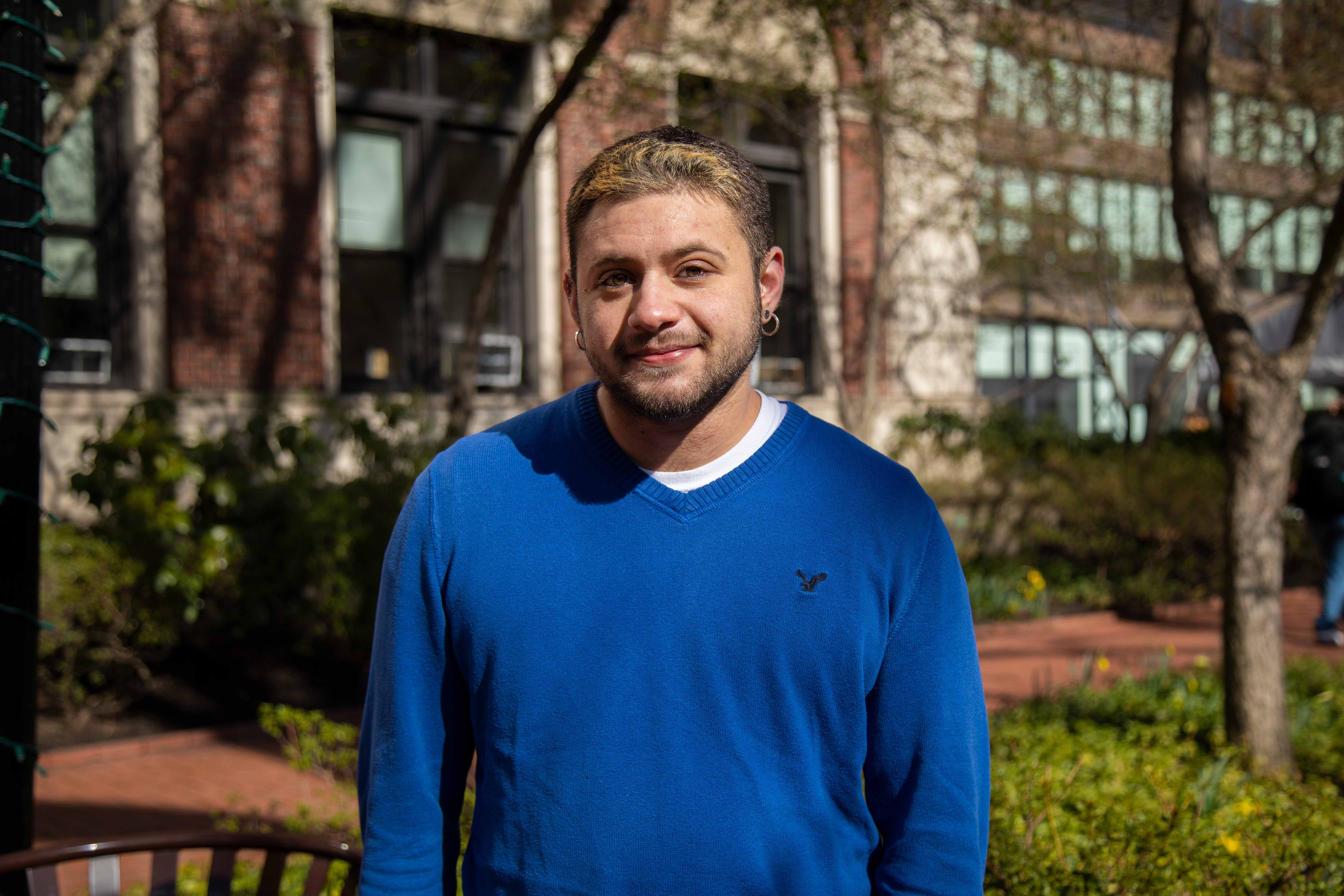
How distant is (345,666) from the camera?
26.1 feet

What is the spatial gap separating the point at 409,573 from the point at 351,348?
9149mm

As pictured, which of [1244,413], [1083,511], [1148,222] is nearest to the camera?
[1244,413]

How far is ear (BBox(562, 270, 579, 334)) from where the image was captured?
6.31 feet

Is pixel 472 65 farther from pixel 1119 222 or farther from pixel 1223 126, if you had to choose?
pixel 1223 126

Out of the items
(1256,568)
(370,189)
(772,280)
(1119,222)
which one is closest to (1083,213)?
(1119,222)

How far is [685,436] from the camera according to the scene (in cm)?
189

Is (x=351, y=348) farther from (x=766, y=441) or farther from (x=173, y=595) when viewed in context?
(x=766, y=441)

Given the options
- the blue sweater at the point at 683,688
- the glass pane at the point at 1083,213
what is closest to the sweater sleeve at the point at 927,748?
the blue sweater at the point at 683,688

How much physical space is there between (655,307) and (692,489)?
1.01ft

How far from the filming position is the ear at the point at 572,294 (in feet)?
6.31

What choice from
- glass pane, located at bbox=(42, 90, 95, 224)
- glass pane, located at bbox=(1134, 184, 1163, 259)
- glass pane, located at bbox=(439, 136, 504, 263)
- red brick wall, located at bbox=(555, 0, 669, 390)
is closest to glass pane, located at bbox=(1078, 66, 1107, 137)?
glass pane, located at bbox=(1134, 184, 1163, 259)

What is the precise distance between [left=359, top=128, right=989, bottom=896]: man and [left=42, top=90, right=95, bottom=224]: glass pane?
339 inches

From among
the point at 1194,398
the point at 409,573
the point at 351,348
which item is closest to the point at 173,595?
the point at 351,348

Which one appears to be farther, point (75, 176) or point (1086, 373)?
point (1086, 373)
